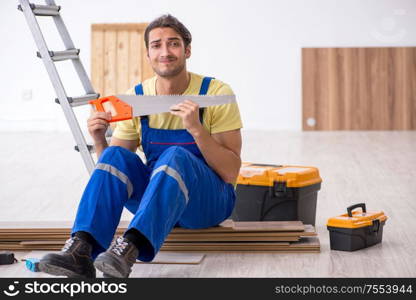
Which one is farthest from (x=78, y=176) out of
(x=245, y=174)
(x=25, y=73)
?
(x=25, y=73)

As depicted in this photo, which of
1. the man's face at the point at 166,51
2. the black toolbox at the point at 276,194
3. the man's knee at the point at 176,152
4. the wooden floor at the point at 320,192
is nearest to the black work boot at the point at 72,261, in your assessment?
the wooden floor at the point at 320,192

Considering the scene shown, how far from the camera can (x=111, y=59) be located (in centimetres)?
998

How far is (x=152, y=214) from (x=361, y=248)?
3.81 ft

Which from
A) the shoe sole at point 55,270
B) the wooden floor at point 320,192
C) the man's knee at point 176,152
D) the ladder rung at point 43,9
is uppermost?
the ladder rung at point 43,9

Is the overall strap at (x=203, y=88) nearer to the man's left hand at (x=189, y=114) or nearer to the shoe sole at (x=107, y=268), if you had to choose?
the man's left hand at (x=189, y=114)

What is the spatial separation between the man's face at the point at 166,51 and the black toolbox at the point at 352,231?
970mm

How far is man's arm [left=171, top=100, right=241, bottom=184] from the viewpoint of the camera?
9.37 feet

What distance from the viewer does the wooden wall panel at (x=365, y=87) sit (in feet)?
31.7

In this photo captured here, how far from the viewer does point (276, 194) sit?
12.2ft

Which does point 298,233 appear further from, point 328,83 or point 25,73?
point 25,73

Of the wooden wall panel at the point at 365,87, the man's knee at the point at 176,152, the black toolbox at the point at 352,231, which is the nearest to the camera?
the man's knee at the point at 176,152

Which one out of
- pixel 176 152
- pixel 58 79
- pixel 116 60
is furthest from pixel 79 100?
pixel 116 60

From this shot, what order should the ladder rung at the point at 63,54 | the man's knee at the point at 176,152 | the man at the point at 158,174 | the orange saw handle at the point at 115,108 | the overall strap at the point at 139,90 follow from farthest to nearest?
the ladder rung at the point at 63,54 < the overall strap at the point at 139,90 < the orange saw handle at the point at 115,108 < the man's knee at the point at 176,152 < the man at the point at 158,174

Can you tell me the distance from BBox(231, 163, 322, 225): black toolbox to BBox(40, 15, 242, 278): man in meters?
0.52
